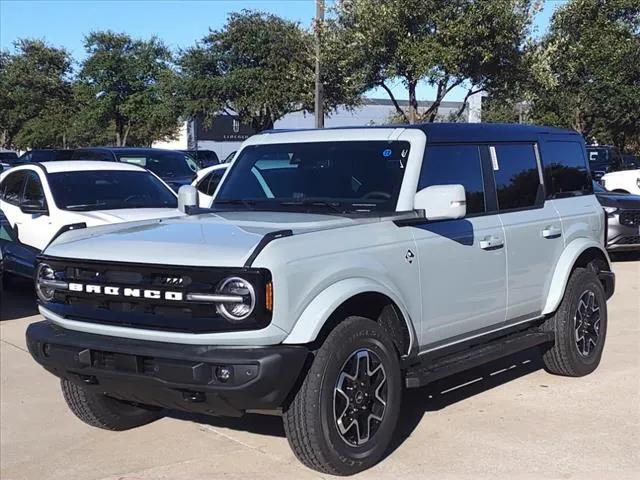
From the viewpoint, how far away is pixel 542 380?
6.34 metres

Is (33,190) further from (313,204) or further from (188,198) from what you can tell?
(313,204)

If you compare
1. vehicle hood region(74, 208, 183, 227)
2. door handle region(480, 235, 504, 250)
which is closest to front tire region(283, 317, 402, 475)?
door handle region(480, 235, 504, 250)

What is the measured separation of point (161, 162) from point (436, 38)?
30.3 feet

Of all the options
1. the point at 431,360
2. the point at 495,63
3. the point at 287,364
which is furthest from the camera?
the point at 495,63

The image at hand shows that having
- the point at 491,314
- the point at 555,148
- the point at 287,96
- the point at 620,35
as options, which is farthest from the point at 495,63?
the point at 491,314

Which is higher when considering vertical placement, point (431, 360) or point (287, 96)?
point (287, 96)

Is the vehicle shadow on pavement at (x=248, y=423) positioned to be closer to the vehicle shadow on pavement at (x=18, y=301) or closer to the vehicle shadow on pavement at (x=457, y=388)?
the vehicle shadow on pavement at (x=457, y=388)

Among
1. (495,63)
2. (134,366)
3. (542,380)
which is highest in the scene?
(495,63)

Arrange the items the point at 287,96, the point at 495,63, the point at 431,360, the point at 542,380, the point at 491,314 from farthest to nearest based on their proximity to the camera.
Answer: the point at 287,96 → the point at 495,63 → the point at 542,380 → the point at 491,314 → the point at 431,360

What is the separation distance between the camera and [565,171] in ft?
21.4

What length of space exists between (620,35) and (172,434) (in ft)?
78.1

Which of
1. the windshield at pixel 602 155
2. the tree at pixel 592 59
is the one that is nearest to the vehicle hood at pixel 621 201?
the tree at pixel 592 59

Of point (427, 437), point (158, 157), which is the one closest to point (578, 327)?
point (427, 437)

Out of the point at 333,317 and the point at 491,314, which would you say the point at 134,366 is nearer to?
the point at 333,317
